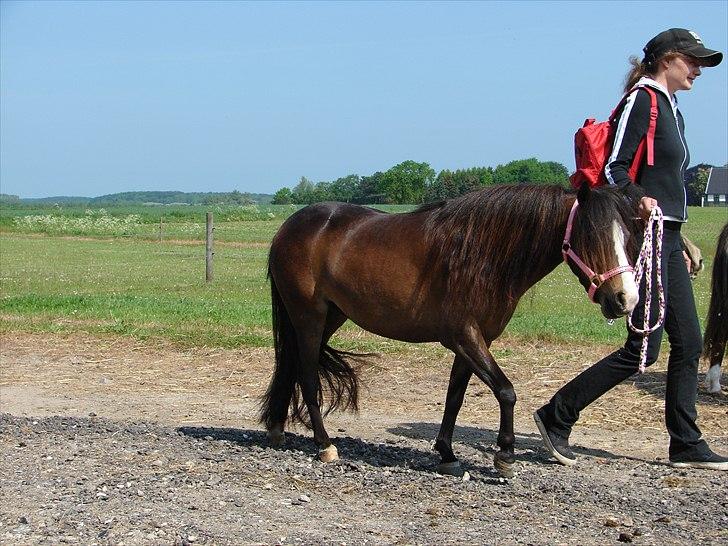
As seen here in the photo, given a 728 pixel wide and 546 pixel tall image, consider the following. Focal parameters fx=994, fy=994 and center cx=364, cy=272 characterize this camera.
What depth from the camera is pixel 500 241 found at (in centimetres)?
564

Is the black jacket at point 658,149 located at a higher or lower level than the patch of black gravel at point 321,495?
higher

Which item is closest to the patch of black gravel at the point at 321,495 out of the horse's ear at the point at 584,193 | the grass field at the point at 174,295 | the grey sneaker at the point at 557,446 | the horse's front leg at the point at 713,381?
the grey sneaker at the point at 557,446

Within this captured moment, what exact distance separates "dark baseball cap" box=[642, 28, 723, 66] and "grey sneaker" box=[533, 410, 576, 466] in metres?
2.37

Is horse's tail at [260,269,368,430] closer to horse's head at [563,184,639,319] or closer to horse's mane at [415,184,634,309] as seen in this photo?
horse's mane at [415,184,634,309]

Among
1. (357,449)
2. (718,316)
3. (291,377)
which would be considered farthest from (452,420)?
(718,316)

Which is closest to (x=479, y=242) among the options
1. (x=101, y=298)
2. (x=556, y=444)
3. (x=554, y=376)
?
(x=556, y=444)

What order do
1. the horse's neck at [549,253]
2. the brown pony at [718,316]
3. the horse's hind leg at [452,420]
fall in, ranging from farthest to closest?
the brown pony at [718,316] < the horse's hind leg at [452,420] < the horse's neck at [549,253]

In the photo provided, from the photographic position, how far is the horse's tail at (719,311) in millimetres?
9039

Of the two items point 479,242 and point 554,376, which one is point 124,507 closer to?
point 479,242

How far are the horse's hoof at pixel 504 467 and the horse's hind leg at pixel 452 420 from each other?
0.37 m

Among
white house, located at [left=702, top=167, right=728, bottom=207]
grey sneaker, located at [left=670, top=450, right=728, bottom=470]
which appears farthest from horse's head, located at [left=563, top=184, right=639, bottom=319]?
white house, located at [left=702, top=167, right=728, bottom=207]

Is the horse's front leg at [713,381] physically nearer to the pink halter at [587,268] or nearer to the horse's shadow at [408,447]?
the horse's shadow at [408,447]

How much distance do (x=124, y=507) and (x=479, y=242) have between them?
241 centimetres

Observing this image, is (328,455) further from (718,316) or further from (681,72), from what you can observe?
(718,316)
